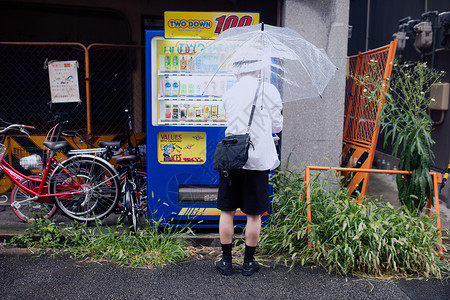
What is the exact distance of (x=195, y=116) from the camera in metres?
4.72

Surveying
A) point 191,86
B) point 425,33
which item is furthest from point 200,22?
point 425,33

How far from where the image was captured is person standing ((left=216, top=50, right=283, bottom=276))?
3.83m

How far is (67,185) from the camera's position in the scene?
511 cm

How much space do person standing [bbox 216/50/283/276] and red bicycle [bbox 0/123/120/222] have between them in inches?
68.2

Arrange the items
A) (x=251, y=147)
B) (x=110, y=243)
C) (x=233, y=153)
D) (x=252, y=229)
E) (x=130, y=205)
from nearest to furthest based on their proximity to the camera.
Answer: (x=233, y=153) < (x=251, y=147) < (x=252, y=229) < (x=110, y=243) < (x=130, y=205)

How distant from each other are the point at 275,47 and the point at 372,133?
6.97 feet

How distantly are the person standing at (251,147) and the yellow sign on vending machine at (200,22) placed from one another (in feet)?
2.80

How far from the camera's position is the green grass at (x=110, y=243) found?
4.29 meters

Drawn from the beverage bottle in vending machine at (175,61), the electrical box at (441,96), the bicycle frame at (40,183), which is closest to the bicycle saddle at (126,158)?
the bicycle frame at (40,183)

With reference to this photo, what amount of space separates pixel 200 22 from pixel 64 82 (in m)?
2.52

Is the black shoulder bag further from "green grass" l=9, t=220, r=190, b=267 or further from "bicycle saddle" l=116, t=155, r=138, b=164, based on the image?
"bicycle saddle" l=116, t=155, r=138, b=164

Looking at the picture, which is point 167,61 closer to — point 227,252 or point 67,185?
point 67,185

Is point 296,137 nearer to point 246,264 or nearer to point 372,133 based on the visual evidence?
point 372,133

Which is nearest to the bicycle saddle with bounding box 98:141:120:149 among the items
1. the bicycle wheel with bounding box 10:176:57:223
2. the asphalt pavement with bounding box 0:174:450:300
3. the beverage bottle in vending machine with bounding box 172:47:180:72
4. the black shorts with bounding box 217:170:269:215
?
the bicycle wheel with bounding box 10:176:57:223
